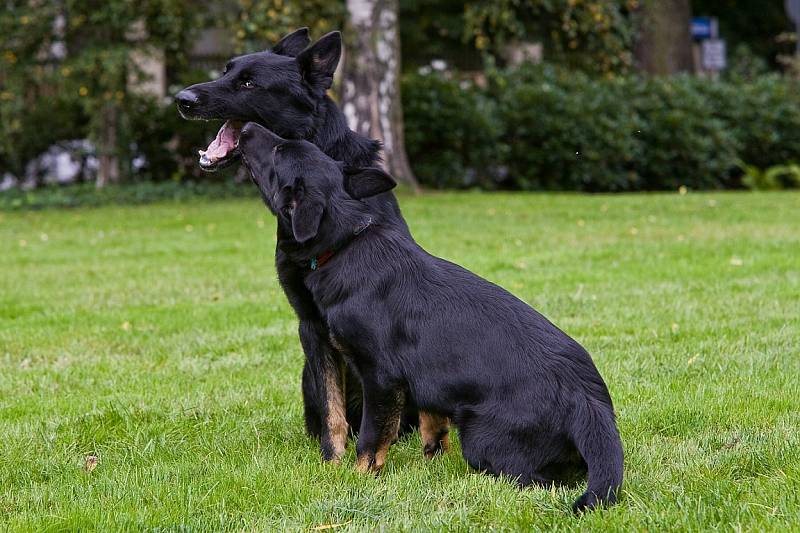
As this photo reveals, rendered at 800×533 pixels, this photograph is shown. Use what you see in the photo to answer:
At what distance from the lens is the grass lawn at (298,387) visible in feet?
11.1

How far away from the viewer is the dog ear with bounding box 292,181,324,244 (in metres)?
3.62

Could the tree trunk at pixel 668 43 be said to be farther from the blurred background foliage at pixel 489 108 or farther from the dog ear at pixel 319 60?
the dog ear at pixel 319 60

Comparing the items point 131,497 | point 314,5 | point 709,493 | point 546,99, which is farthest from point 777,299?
point 546,99

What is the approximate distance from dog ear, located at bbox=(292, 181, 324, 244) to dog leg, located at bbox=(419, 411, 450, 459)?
3.14 feet

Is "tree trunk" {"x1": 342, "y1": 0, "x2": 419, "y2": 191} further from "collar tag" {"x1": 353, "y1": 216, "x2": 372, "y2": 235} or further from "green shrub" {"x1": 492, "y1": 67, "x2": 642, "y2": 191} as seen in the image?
"collar tag" {"x1": 353, "y1": 216, "x2": 372, "y2": 235}

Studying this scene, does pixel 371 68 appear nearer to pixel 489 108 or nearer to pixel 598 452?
pixel 489 108

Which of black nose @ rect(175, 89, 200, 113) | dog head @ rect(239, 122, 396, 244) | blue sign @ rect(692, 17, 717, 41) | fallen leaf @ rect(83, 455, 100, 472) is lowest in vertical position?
fallen leaf @ rect(83, 455, 100, 472)

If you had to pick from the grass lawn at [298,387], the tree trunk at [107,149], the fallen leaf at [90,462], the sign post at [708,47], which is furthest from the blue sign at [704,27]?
the fallen leaf at [90,462]

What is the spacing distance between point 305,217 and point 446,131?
46.9ft

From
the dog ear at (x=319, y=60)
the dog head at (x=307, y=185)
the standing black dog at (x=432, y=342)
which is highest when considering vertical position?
the dog ear at (x=319, y=60)

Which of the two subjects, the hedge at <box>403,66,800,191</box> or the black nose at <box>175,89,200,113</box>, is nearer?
the black nose at <box>175,89,200,113</box>

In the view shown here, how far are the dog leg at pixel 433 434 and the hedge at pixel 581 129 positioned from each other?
13536 mm

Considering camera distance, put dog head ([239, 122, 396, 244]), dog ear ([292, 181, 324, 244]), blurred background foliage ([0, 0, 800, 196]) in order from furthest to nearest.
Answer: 1. blurred background foliage ([0, 0, 800, 196])
2. dog head ([239, 122, 396, 244])
3. dog ear ([292, 181, 324, 244])

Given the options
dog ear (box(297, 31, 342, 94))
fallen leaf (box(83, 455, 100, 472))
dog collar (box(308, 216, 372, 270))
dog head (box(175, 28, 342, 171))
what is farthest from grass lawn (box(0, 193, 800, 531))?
dog ear (box(297, 31, 342, 94))
